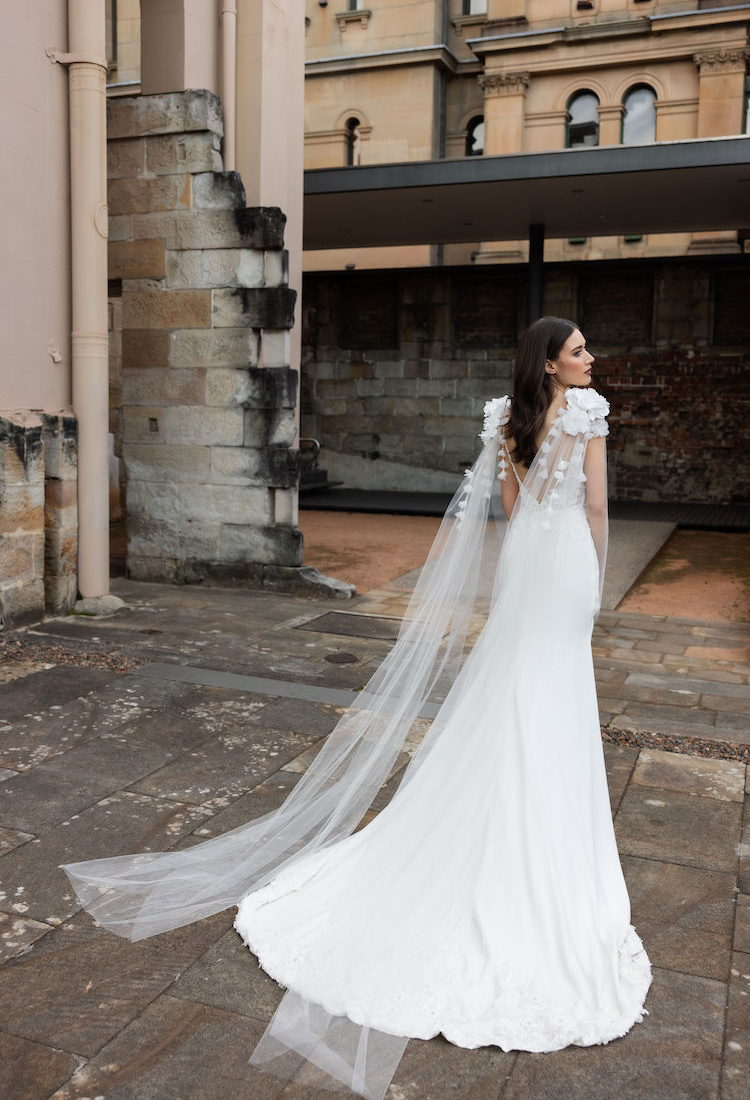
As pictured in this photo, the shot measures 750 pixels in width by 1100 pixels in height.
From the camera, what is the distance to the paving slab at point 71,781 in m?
Result: 3.85

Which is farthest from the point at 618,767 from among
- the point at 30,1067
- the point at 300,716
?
the point at 30,1067

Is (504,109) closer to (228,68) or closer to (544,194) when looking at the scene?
(544,194)

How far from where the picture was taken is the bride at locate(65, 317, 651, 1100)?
8.54 feet

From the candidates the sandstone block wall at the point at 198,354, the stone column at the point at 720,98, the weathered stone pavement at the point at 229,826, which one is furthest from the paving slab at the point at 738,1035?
the stone column at the point at 720,98

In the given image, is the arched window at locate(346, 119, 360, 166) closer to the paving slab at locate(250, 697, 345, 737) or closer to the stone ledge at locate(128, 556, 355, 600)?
the stone ledge at locate(128, 556, 355, 600)

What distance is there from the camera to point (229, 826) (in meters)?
3.78

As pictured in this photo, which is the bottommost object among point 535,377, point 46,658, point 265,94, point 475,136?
point 46,658

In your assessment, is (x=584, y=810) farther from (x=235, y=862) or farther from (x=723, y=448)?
(x=723, y=448)

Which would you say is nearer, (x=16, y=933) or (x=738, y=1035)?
(x=738, y=1035)

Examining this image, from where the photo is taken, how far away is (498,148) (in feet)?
74.3

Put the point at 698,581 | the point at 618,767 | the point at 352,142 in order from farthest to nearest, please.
Answer: the point at 352,142
the point at 698,581
the point at 618,767

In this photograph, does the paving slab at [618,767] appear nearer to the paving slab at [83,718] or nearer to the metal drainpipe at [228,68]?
the paving slab at [83,718]

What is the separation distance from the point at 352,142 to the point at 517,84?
13.9 feet

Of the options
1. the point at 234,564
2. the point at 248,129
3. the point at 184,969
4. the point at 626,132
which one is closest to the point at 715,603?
the point at 234,564
